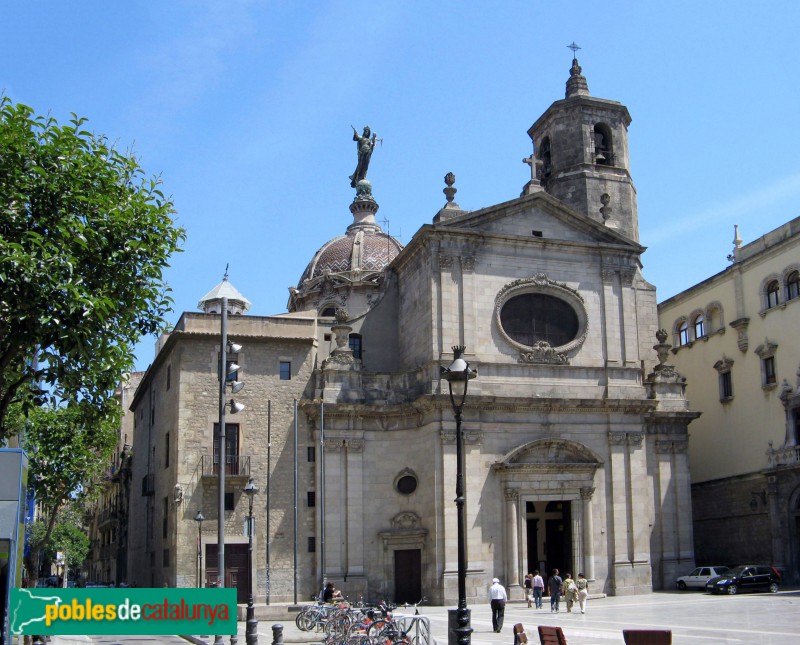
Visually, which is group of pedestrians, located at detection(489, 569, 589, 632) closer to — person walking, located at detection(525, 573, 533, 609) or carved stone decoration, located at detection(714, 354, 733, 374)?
person walking, located at detection(525, 573, 533, 609)

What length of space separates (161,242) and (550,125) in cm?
3091

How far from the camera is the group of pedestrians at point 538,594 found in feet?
88.9

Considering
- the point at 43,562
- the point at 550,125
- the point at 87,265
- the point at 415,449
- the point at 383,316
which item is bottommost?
the point at 43,562

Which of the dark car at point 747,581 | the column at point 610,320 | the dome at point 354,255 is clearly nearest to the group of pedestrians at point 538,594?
the dark car at point 747,581

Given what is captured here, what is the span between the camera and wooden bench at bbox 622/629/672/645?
16203mm

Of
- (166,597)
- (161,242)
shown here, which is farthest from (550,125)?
(166,597)

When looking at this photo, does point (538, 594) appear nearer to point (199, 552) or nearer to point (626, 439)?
point (626, 439)

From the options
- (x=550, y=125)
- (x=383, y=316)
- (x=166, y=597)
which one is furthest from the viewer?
(x=550, y=125)

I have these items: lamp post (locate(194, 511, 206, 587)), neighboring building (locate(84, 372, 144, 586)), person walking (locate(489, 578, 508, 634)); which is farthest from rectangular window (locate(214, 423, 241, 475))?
person walking (locate(489, 578, 508, 634))

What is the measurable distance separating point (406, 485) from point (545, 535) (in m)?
6.94

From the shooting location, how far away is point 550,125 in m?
47.6

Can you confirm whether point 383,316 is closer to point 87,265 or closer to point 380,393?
point 380,393

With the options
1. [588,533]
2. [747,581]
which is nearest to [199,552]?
[588,533]

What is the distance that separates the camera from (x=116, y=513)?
6056 cm
